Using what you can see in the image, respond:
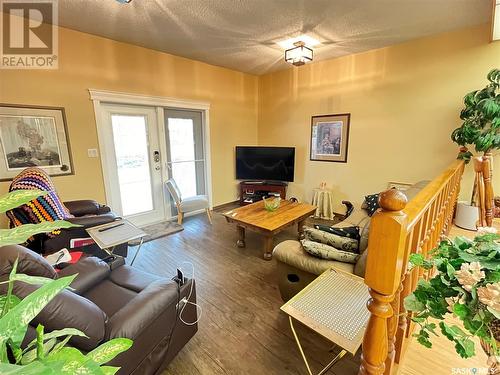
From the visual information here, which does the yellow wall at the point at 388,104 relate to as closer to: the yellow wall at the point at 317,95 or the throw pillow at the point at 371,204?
the yellow wall at the point at 317,95

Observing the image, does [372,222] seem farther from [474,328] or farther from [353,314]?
[353,314]

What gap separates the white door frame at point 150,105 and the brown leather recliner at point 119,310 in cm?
201

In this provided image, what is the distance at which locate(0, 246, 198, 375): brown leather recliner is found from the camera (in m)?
0.99

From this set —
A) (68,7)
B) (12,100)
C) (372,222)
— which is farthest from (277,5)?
(12,100)

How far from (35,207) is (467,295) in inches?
114

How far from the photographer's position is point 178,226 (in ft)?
13.0

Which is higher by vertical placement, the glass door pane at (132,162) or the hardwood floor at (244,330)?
the glass door pane at (132,162)

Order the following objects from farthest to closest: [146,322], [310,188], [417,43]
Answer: [310,188]
[417,43]
[146,322]

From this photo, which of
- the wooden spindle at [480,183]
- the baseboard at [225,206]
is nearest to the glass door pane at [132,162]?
the baseboard at [225,206]

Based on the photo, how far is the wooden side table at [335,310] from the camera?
1.18 m

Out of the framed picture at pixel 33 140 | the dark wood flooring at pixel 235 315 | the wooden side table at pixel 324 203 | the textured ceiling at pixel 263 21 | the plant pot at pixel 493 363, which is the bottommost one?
the dark wood flooring at pixel 235 315

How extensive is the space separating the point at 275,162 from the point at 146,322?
3.87 meters

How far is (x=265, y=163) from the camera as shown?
4828 mm

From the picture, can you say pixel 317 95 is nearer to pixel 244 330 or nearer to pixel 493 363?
pixel 244 330
